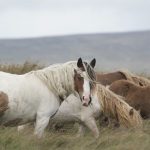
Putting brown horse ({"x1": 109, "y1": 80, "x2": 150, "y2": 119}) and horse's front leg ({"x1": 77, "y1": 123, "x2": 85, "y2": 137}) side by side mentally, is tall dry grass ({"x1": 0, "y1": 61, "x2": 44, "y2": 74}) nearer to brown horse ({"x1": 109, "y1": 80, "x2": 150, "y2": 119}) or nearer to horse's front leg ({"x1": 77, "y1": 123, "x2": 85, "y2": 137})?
brown horse ({"x1": 109, "y1": 80, "x2": 150, "y2": 119})

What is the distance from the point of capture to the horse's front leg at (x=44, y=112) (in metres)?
9.52

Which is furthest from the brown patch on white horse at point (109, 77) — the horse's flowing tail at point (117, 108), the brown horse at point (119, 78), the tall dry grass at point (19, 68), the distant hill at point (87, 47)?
the distant hill at point (87, 47)

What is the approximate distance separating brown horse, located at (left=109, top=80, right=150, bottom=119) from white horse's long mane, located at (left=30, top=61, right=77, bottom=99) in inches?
117

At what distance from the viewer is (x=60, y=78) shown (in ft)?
31.8

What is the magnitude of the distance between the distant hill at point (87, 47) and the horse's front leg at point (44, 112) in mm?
73750

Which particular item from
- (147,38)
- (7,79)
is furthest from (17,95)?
(147,38)

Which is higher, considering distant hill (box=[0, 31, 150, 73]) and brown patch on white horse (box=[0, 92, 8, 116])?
brown patch on white horse (box=[0, 92, 8, 116])

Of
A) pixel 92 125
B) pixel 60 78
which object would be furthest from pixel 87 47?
pixel 60 78

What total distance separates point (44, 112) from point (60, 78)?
0.55 m

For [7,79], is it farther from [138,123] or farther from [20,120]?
[138,123]

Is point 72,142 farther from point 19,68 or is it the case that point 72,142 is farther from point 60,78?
point 19,68

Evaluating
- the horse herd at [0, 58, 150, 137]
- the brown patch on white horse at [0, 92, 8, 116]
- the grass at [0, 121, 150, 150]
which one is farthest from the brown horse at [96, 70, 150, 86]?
the brown patch on white horse at [0, 92, 8, 116]

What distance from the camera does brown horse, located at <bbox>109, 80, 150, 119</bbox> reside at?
12414 mm

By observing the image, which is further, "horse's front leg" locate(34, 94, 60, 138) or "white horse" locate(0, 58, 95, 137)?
"horse's front leg" locate(34, 94, 60, 138)
